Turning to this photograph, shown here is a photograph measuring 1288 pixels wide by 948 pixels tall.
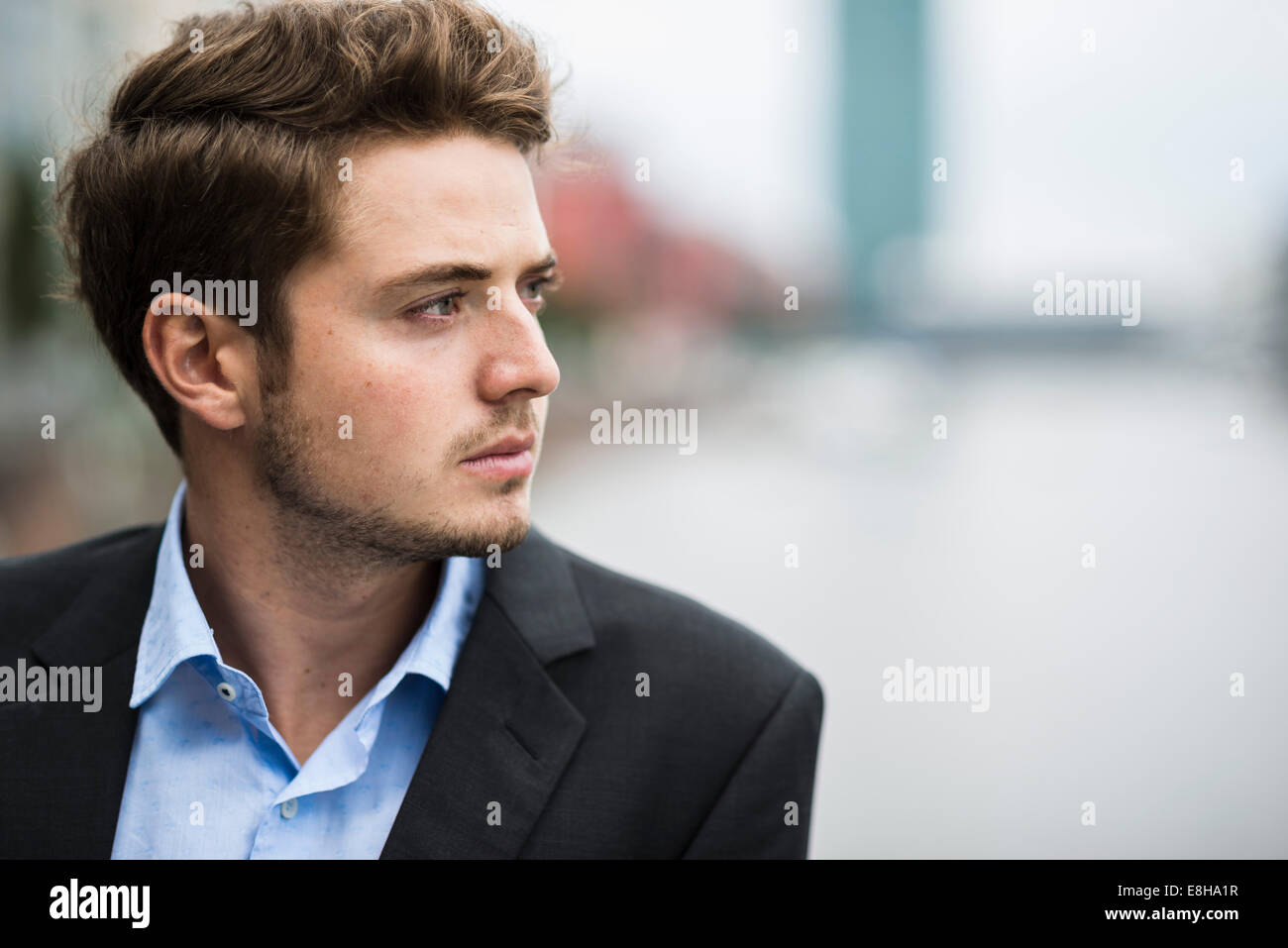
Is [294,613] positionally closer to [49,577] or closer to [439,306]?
[49,577]

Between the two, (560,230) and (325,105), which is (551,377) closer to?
(325,105)

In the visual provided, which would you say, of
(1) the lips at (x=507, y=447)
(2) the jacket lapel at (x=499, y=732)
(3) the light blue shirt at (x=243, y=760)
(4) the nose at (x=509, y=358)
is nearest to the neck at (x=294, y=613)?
(3) the light blue shirt at (x=243, y=760)

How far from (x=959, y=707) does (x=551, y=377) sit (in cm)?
537

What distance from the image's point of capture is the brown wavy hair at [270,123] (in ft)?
8.04

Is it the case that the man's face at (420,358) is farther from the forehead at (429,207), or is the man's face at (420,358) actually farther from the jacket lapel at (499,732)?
the jacket lapel at (499,732)

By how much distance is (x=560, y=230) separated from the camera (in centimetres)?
4509

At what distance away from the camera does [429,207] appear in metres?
2.41

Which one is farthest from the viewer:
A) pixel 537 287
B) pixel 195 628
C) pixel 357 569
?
pixel 537 287

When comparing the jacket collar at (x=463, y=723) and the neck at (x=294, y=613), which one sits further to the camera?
the neck at (x=294, y=613)

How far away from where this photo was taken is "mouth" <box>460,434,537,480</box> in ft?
8.06

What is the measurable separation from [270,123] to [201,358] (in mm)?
499

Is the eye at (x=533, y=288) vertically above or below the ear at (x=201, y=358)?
above

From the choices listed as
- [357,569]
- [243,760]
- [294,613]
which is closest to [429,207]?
[357,569]
